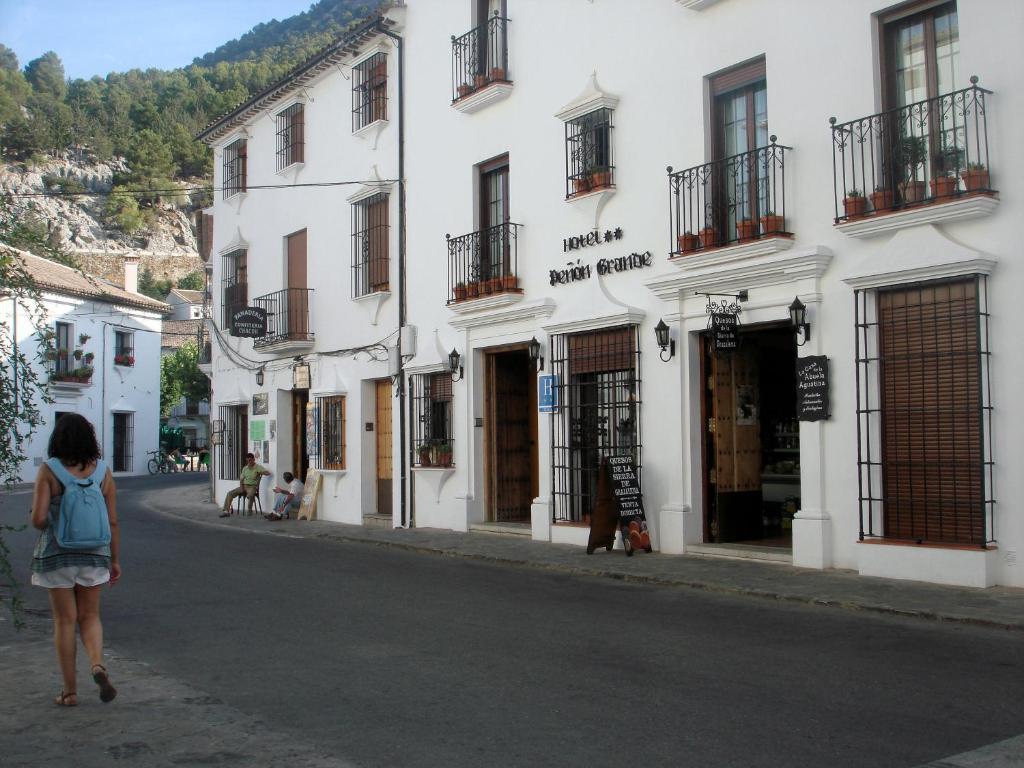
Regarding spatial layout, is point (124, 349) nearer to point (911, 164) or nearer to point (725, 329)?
point (725, 329)

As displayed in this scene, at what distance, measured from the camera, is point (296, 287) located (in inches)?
873

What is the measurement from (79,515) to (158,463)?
139 feet

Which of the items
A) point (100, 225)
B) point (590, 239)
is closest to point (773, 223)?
point (590, 239)

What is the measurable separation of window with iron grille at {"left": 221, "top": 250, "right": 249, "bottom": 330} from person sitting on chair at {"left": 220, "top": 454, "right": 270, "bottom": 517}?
13.0 feet

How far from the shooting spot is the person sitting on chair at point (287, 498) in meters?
21.0

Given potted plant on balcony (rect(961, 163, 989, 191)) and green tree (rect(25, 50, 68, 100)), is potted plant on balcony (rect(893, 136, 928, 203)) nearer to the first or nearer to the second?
potted plant on balcony (rect(961, 163, 989, 191))

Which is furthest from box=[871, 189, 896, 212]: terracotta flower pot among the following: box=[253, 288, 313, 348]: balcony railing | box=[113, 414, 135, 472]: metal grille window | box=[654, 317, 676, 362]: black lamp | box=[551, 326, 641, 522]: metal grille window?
box=[113, 414, 135, 472]: metal grille window

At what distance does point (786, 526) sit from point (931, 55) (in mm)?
6321

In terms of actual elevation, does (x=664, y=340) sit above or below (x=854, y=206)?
below

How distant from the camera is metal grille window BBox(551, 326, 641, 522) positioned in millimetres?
14203

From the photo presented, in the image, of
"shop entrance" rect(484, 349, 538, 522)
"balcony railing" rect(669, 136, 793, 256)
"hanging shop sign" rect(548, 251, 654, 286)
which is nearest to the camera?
"balcony railing" rect(669, 136, 793, 256)

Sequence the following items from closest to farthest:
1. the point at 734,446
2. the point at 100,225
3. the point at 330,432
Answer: the point at 734,446, the point at 330,432, the point at 100,225

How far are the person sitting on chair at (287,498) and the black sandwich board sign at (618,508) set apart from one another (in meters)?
9.66

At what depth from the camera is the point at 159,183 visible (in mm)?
96438
